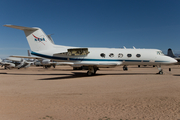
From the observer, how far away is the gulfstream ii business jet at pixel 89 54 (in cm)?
1716

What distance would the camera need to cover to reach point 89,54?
17656mm

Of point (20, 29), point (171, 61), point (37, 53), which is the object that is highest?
point (20, 29)

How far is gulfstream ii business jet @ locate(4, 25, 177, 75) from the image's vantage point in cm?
1716

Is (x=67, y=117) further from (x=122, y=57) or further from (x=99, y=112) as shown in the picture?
(x=122, y=57)

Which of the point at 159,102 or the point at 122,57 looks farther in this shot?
the point at 122,57

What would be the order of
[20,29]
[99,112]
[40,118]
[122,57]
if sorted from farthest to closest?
1. [122,57]
2. [20,29]
3. [99,112]
4. [40,118]

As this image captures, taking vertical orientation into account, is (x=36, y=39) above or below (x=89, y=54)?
above

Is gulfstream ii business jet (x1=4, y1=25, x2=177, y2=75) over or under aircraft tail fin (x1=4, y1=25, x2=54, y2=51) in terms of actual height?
under

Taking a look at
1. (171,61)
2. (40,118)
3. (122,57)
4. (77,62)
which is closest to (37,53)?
(77,62)

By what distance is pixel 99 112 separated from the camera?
5059 millimetres

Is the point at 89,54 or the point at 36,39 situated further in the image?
the point at 89,54

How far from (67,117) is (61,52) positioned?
1298 centimetres

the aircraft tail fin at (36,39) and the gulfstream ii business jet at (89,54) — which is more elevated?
the aircraft tail fin at (36,39)

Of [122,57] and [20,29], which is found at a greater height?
[20,29]
